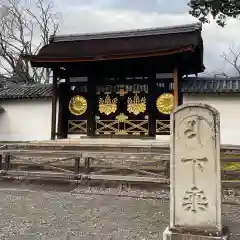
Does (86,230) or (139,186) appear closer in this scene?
(86,230)

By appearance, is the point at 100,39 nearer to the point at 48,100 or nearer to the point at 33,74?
the point at 48,100

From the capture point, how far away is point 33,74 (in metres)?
37.5

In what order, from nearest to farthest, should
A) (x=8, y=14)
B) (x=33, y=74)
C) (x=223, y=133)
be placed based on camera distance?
1. (x=223, y=133)
2. (x=8, y=14)
3. (x=33, y=74)

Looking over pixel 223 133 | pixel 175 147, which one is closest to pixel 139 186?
pixel 175 147

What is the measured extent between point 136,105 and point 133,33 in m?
4.07

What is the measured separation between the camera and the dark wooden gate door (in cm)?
1752

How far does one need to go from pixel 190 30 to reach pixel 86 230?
47.3 ft

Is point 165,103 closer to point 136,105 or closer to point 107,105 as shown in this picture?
point 136,105

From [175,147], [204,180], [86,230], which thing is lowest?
[86,230]

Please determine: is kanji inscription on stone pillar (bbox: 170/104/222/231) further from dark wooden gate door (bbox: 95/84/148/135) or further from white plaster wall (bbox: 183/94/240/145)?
dark wooden gate door (bbox: 95/84/148/135)

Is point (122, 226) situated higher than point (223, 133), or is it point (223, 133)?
point (223, 133)

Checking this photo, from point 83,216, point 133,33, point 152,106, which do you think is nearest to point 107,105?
point 152,106

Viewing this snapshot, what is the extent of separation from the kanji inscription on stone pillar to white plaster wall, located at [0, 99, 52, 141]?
15.0 m

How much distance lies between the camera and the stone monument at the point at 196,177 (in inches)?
176
